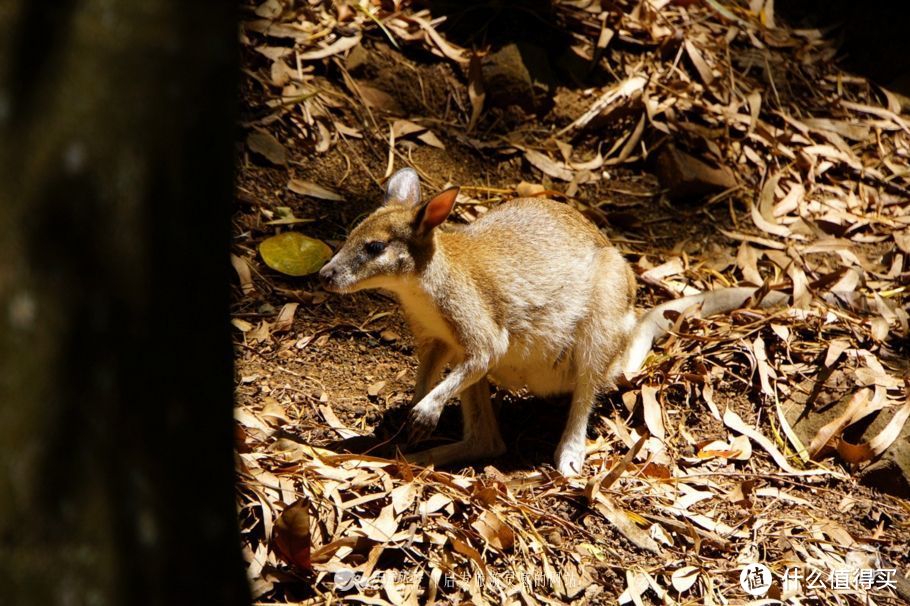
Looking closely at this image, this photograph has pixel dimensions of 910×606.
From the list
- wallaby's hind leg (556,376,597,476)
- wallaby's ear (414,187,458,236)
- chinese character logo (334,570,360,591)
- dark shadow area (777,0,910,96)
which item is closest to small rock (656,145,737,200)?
dark shadow area (777,0,910,96)

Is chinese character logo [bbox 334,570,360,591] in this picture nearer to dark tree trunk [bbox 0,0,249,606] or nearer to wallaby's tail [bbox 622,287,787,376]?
dark tree trunk [bbox 0,0,249,606]

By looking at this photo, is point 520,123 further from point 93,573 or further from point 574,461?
point 93,573

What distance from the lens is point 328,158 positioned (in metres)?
6.00

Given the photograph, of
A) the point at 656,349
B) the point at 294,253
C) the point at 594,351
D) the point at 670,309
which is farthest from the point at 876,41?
the point at 294,253

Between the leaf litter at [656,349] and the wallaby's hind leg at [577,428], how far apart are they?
14 cm

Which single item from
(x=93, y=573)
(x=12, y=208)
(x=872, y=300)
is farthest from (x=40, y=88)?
(x=872, y=300)

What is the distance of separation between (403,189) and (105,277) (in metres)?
3.13

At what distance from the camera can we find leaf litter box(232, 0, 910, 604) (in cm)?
380

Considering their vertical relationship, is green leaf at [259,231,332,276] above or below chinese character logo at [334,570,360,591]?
above

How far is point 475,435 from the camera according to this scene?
4707 mm

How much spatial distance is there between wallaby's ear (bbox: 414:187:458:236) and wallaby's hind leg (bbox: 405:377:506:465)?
844mm

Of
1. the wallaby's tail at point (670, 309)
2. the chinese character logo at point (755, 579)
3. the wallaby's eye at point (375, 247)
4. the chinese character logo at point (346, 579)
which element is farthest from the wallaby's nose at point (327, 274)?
the chinese character logo at point (755, 579)

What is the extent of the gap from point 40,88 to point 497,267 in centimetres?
314

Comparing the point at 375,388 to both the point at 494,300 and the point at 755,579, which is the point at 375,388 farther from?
the point at 755,579
